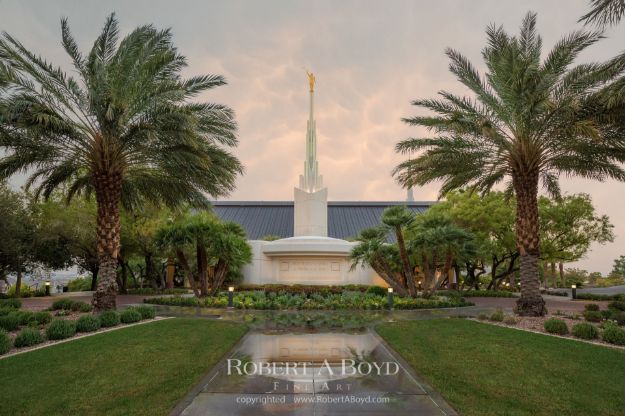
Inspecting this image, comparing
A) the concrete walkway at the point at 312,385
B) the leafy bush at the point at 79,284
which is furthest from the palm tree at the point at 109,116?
the leafy bush at the point at 79,284

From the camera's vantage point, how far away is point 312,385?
630 centimetres

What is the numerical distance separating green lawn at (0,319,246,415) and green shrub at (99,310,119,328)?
5.02ft

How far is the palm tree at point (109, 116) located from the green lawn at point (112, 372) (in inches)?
232

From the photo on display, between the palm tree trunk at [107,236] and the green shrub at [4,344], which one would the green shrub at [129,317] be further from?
the green shrub at [4,344]

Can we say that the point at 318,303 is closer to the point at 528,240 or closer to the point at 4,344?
the point at 528,240

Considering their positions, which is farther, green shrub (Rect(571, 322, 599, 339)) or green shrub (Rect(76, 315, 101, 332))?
green shrub (Rect(76, 315, 101, 332))

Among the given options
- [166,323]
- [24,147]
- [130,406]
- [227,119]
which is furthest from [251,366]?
[24,147]

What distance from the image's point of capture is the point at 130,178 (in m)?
17.2

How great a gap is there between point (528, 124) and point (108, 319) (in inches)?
584

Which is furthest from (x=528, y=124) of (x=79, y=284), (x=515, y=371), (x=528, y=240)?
(x=79, y=284)

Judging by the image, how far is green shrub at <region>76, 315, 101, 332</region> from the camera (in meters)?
11.3

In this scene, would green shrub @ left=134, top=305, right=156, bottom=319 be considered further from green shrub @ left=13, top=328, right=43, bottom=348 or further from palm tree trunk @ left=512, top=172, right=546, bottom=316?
palm tree trunk @ left=512, top=172, right=546, bottom=316

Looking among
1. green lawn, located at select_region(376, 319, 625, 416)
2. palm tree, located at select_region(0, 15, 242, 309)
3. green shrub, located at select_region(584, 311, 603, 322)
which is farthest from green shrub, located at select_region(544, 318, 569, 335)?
palm tree, located at select_region(0, 15, 242, 309)

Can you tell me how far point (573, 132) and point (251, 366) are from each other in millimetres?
12325
